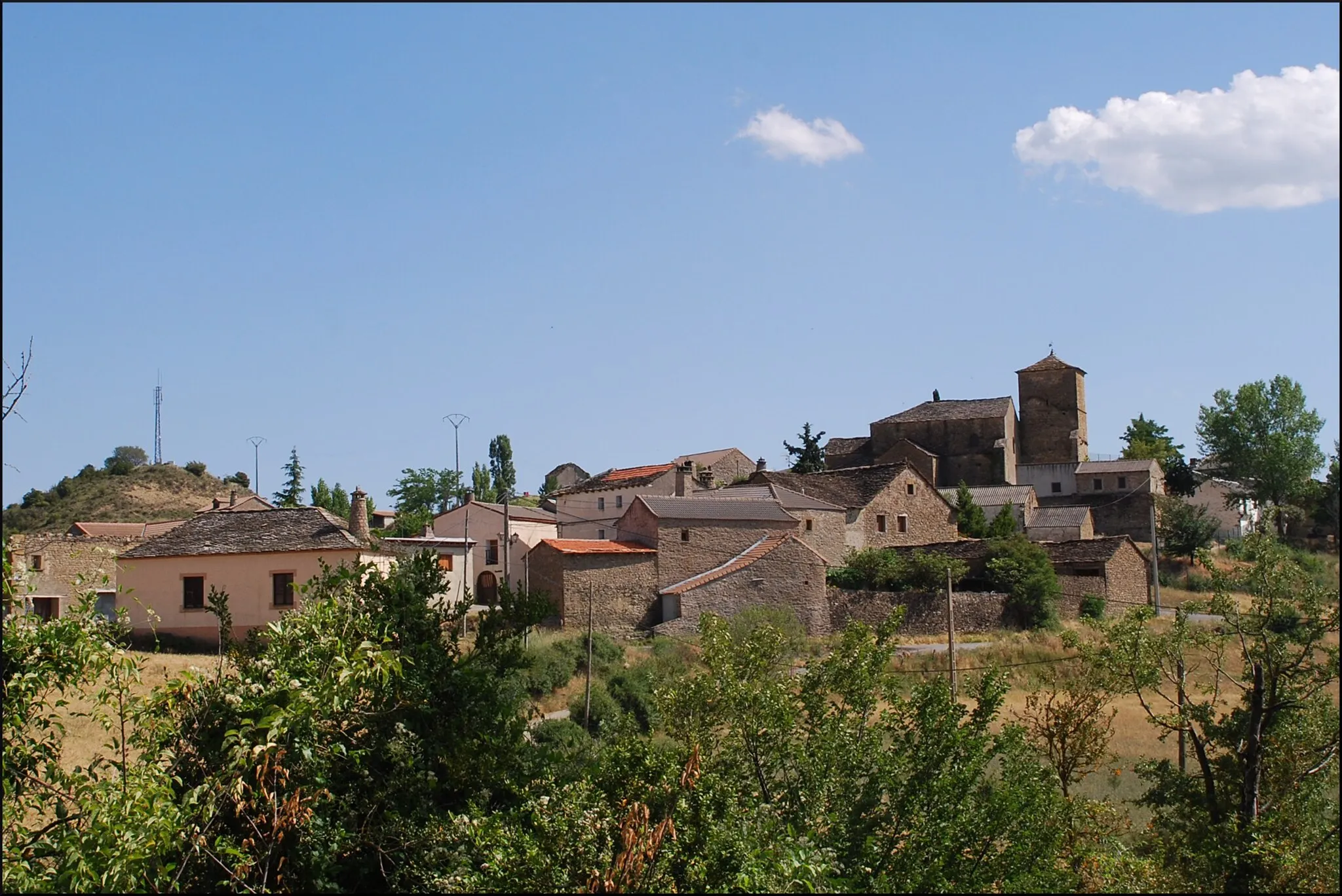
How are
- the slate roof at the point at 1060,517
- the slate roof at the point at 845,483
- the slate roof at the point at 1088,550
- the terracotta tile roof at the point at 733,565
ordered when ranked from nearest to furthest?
the terracotta tile roof at the point at 733,565, the slate roof at the point at 1088,550, the slate roof at the point at 845,483, the slate roof at the point at 1060,517

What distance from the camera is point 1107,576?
42.1 meters

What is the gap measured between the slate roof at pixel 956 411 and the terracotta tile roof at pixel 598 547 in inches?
1161

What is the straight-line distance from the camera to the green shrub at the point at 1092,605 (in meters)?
41.0

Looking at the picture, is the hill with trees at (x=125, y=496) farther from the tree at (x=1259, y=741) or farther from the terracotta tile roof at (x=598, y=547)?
the tree at (x=1259, y=741)

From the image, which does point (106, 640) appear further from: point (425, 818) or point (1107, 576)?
point (1107, 576)

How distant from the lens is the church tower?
65688 mm

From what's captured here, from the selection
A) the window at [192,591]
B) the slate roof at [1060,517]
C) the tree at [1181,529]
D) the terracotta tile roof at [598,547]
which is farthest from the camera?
the slate roof at [1060,517]

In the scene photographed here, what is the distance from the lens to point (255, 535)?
3291cm

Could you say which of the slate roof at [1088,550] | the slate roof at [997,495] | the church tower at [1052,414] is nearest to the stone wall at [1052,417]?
the church tower at [1052,414]

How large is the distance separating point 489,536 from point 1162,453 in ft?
143

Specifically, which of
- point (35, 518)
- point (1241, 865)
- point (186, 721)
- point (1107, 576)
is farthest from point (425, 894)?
point (35, 518)

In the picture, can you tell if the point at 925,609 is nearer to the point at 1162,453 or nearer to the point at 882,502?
the point at 882,502

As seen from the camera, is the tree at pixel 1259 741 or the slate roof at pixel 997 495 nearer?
the tree at pixel 1259 741

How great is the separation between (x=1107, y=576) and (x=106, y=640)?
38.9m
